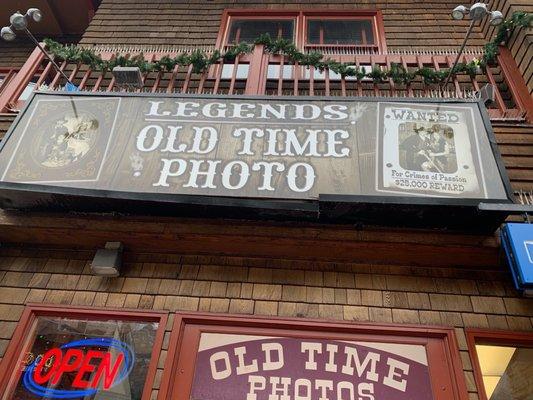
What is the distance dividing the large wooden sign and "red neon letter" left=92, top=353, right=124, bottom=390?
1331mm

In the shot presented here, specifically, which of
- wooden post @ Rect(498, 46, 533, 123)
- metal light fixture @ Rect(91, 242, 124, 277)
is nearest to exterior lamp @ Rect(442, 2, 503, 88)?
wooden post @ Rect(498, 46, 533, 123)

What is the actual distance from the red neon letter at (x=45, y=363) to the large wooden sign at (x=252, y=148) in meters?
1.37

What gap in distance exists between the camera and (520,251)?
3.25 m

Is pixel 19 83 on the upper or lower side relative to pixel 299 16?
lower

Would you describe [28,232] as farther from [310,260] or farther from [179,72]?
[179,72]

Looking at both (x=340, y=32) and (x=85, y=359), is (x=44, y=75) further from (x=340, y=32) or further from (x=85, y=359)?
(x=340, y=32)

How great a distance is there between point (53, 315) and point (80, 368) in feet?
1.94

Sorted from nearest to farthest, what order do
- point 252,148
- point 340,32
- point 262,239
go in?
point 262,239, point 252,148, point 340,32

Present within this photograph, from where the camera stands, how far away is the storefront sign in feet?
10.3

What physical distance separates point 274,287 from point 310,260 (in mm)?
428

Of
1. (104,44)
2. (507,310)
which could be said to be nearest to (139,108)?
(104,44)

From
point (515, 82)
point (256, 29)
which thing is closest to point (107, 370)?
point (515, 82)

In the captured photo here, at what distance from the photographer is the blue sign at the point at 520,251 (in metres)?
3.17

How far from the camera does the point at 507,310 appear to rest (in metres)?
3.54
